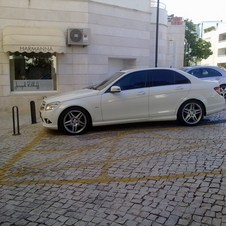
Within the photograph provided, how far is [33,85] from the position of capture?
39.1 ft

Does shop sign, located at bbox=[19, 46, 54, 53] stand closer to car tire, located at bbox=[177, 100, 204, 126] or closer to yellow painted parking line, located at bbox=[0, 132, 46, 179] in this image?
yellow painted parking line, located at bbox=[0, 132, 46, 179]

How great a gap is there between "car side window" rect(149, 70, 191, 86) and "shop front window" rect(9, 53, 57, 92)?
18.4ft

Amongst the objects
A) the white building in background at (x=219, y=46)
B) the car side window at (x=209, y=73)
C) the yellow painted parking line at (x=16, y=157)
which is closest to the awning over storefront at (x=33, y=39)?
the yellow painted parking line at (x=16, y=157)

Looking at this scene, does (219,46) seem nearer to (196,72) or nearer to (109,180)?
(196,72)

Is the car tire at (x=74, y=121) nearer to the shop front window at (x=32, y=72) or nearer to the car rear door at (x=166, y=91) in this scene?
the car rear door at (x=166, y=91)

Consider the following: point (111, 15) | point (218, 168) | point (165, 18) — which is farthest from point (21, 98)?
point (165, 18)

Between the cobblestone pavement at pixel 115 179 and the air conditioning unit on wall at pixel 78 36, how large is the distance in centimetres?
565

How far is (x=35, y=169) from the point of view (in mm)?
4855

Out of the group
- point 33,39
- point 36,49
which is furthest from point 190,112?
point 33,39

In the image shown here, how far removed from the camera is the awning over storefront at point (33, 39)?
34.6 ft

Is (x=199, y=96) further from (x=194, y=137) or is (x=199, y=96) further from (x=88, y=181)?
(x=88, y=181)

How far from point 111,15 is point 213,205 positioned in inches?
418

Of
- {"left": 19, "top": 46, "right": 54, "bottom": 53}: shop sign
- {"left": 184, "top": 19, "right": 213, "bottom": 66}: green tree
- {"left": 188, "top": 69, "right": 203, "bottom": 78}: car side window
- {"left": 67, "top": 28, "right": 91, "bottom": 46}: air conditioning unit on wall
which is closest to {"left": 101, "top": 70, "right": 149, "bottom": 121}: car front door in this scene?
{"left": 19, "top": 46, "right": 54, "bottom": 53}: shop sign

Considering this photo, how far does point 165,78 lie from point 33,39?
5.61 metres
